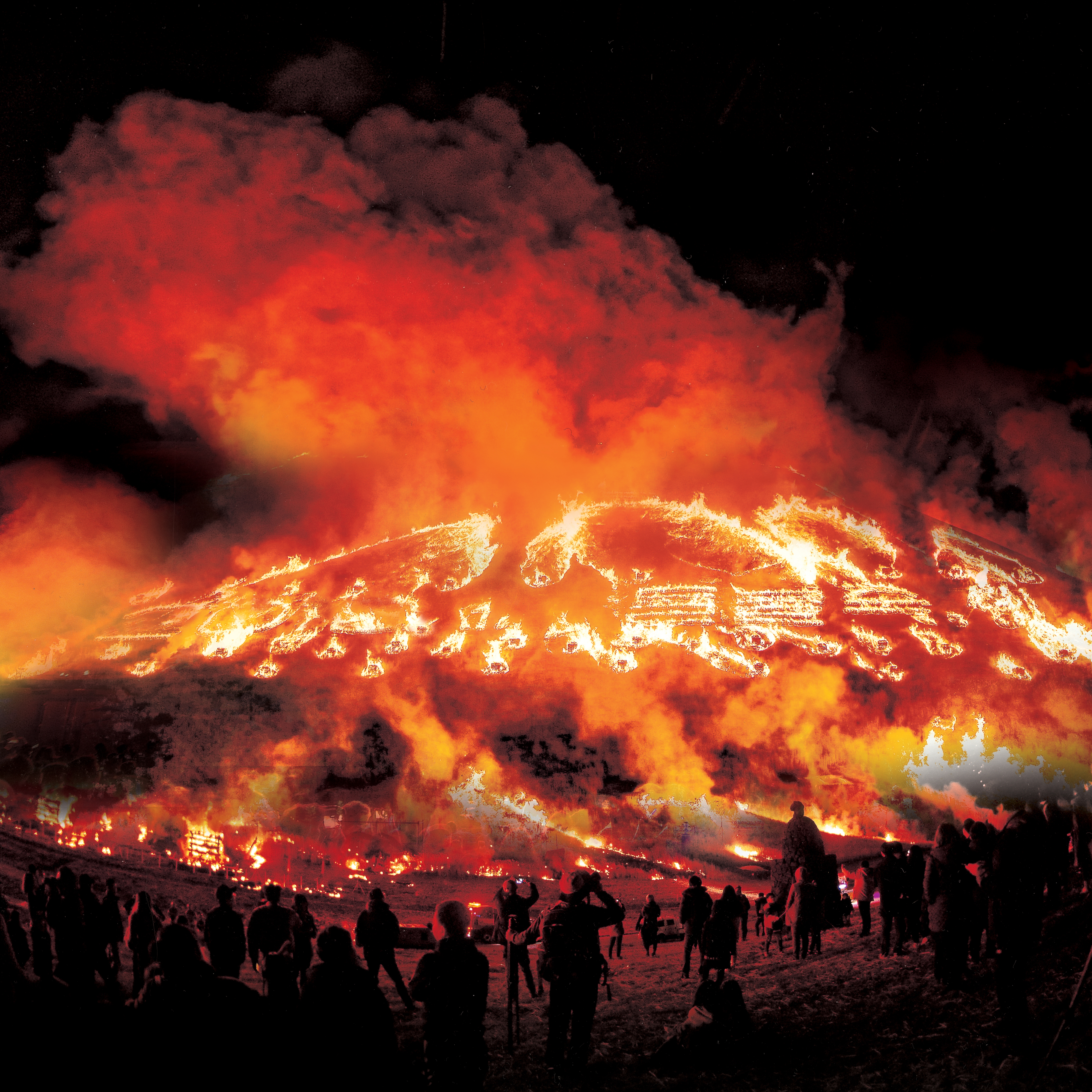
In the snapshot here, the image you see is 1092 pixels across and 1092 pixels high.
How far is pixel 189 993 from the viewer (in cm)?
443

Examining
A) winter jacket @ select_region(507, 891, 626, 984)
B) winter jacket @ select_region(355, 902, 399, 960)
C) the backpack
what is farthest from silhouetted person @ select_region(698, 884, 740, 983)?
winter jacket @ select_region(355, 902, 399, 960)

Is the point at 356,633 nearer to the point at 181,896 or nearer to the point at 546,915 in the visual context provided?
the point at 181,896

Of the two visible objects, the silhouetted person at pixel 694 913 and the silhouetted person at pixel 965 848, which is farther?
the silhouetted person at pixel 694 913

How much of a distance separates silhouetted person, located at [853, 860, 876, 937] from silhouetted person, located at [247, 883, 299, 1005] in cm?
842

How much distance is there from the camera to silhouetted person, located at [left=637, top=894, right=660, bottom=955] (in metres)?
13.3

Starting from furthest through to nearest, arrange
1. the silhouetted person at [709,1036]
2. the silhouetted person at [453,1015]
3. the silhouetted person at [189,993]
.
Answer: the silhouetted person at [709,1036] → the silhouetted person at [453,1015] → the silhouetted person at [189,993]

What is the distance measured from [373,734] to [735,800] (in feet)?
33.7

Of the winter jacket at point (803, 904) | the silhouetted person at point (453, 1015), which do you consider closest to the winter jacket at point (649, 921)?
the winter jacket at point (803, 904)

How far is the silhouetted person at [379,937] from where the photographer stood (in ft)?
28.7

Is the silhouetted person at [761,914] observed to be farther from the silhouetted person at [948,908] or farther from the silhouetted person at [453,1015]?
the silhouetted person at [453,1015]

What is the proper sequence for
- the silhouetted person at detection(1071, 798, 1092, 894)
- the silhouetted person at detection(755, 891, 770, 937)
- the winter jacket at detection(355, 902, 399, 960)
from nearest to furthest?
the silhouetted person at detection(1071, 798, 1092, 894) < the winter jacket at detection(355, 902, 399, 960) < the silhouetted person at detection(755, 891, 770, 937)

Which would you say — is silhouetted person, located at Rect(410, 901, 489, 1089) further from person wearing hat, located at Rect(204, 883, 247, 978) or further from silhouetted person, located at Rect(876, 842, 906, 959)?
silhouetted person, located at Rect(876, 842, 906, 959)

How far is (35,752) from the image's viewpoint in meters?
19.8

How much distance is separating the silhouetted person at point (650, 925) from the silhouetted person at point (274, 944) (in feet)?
23.0
